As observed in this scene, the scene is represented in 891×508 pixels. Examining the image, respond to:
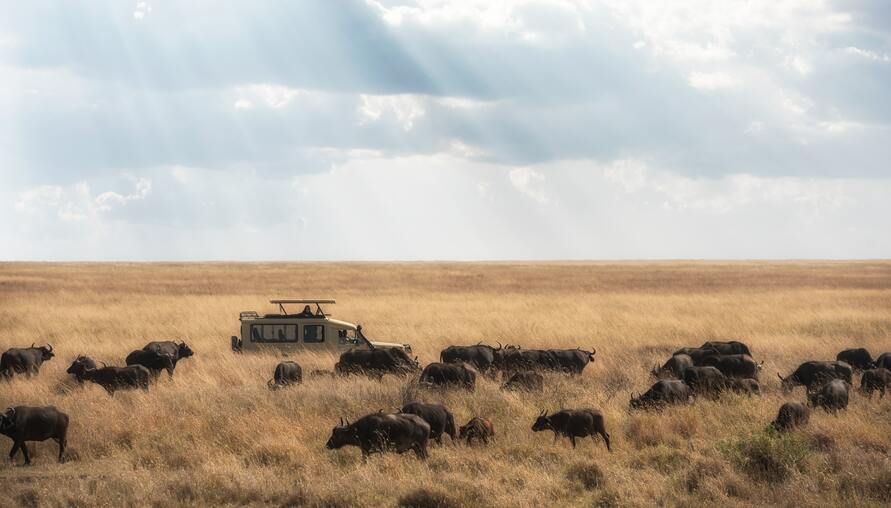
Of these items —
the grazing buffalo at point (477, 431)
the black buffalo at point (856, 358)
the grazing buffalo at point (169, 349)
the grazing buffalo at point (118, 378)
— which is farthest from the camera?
the black buffalo at point (856, 358)

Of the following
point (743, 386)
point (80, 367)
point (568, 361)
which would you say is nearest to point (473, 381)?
point (568, 361)

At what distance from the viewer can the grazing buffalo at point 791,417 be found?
47.0 ft

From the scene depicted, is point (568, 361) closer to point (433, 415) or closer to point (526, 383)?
point (526, 383)

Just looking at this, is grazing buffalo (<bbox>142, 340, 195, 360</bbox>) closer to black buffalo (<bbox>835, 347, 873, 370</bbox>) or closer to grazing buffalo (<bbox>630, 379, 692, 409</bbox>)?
grazing buffalo (<bbox>630, 379, 692, 409</bbox>)

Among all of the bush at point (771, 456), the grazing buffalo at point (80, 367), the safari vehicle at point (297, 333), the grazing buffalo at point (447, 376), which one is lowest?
the bush at point (771, 456)

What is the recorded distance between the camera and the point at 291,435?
14.4m

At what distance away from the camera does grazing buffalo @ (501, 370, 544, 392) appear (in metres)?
17.9

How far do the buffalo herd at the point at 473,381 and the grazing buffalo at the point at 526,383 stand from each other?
0.07 feet

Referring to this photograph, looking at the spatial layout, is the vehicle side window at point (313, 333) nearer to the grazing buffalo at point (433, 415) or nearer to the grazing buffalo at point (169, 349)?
the grazing buffalo at point (169, 349)

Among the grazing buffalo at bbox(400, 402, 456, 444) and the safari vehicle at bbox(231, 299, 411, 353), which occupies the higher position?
the safari vehicle at bbox(231, 299, 411, 353)

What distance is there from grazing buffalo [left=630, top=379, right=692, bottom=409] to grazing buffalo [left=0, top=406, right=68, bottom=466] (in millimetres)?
9562

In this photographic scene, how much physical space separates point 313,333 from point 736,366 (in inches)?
409

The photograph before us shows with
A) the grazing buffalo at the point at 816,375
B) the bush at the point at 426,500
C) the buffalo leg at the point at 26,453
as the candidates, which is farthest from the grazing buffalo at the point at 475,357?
the buffalo leg at the point at 26,453

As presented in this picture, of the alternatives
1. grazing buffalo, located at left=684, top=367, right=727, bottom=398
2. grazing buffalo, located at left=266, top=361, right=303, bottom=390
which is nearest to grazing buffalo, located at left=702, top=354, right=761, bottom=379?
grazing buffalo, located at left=684, top=367, right=727, bottom=398
